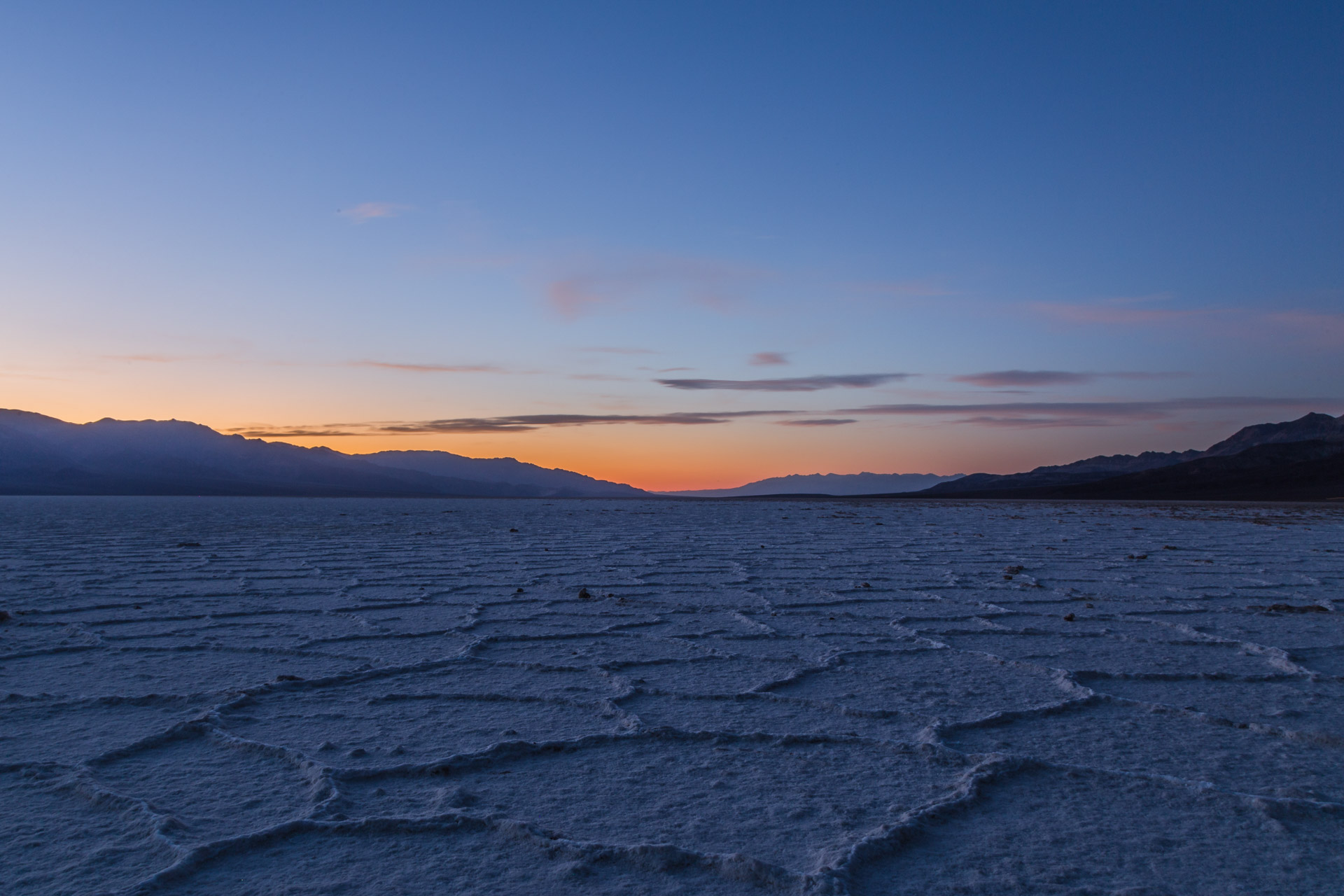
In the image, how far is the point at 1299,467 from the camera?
1563 inches

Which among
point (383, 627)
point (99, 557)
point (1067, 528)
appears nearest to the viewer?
point (383, 627)

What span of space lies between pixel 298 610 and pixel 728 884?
2.99 meters

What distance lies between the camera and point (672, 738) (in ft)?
6.35

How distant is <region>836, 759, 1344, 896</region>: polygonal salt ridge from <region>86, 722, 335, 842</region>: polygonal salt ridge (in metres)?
1.05

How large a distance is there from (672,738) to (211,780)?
0.97 meters

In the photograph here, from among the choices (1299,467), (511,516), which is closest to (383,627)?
(511,516)

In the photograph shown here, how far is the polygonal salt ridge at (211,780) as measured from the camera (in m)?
1.48

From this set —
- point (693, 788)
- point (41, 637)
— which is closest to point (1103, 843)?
point (693, 788)

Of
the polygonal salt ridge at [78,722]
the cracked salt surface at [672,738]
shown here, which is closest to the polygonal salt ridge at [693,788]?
the cracked salt surface at [672,738]

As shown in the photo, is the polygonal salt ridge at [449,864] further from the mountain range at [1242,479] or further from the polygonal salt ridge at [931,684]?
the mountain range at [1242,479]

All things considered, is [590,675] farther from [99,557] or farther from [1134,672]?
[99,557]

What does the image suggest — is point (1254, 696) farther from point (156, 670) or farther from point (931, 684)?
point (156, 670)

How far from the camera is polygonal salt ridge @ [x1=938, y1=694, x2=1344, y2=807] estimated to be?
167cm

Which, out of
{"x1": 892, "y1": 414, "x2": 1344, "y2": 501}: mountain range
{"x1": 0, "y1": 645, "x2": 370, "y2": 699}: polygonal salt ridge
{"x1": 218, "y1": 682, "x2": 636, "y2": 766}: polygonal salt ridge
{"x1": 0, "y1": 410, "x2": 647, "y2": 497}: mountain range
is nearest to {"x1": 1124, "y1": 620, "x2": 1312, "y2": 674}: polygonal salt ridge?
{"x1": 218, "y1": 682, "x2": 636, "y2": 766}: polygonal salt ridge
